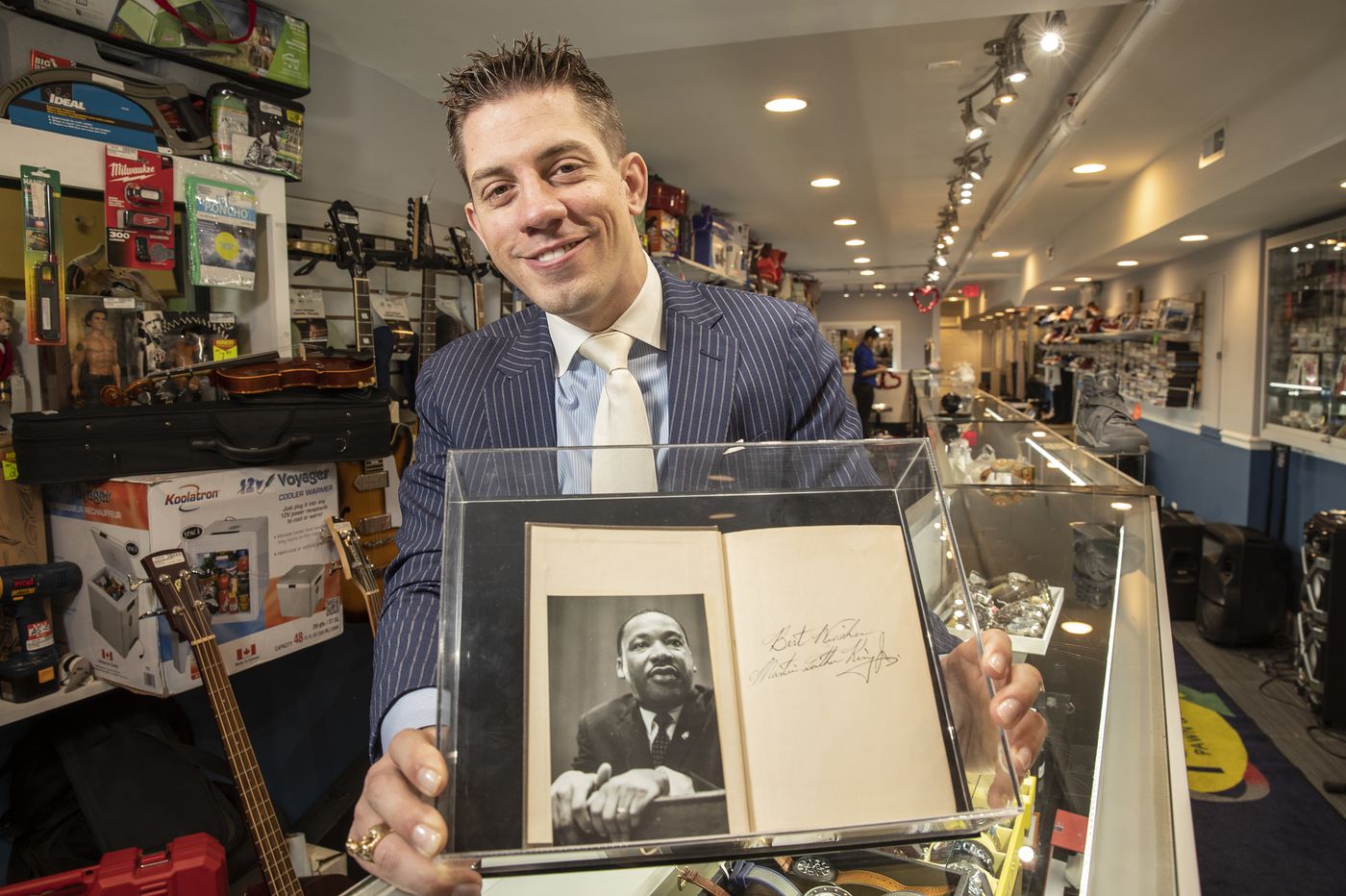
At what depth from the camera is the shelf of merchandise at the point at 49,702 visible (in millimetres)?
1966

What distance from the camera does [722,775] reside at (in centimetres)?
64

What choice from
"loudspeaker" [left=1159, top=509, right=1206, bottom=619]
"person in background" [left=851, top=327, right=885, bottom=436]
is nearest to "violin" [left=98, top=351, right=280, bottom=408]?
"loudspeaker" [left=1159, top=509, right=1206, bottom=619]

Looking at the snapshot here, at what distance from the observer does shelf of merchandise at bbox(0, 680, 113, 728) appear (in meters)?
1.97

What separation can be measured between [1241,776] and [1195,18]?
3.19m

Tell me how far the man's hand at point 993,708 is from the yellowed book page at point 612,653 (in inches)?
8.0

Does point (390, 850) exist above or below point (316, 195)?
below

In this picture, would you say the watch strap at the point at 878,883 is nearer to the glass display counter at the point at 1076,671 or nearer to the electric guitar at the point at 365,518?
the glass display counter at the point at 1076,671

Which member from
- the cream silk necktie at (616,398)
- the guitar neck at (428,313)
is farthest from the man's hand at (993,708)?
the guitar neck at (428,313)

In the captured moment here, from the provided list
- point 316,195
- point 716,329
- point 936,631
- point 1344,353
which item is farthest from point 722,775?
point 1344,353

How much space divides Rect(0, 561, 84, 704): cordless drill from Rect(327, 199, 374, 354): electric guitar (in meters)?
1.18

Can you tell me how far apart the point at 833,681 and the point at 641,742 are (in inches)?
6.6

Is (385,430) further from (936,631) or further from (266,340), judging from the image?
(936,631)

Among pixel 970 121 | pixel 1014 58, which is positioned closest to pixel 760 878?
pixel 1014 58
